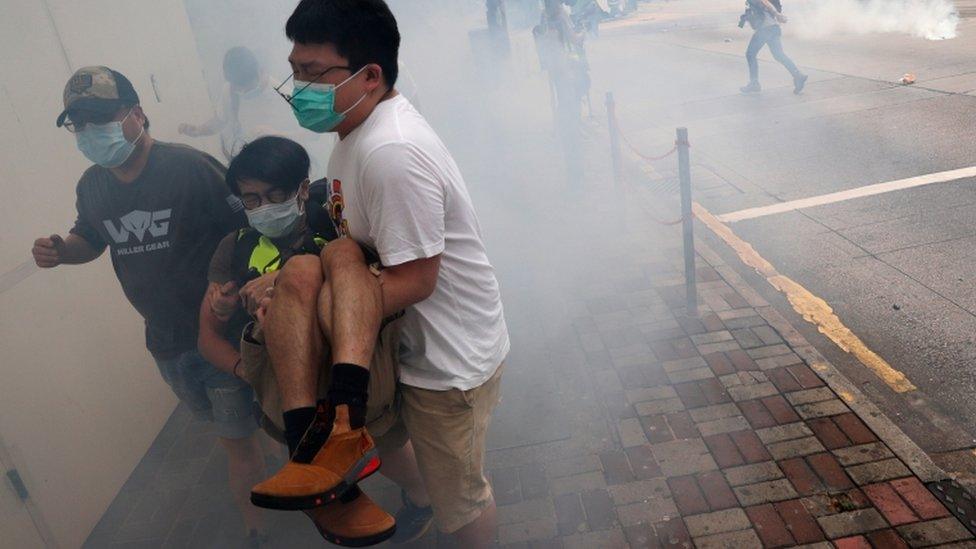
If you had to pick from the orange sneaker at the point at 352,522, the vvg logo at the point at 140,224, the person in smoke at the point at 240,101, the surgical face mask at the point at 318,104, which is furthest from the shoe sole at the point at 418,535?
the person in smoke at the point at 240,101

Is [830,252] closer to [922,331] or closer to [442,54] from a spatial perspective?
[922,331]

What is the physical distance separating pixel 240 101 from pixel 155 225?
106 inches

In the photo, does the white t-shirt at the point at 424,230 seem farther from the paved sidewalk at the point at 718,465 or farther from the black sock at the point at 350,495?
the paved sidewalk at the point at 718,465

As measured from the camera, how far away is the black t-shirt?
3100mm

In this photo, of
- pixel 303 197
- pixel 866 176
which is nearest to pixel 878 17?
pixel 866 176

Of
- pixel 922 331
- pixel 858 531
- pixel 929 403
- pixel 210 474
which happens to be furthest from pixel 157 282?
pixel 922 331

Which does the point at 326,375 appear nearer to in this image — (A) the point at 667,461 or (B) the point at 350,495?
(B) the point at 350,495

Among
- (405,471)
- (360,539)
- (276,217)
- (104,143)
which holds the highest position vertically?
(104,143)

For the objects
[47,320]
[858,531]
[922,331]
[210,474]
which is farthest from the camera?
[922,331]

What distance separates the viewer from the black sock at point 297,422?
2.02 m

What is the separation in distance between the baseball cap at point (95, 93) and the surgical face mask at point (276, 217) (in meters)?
0.78

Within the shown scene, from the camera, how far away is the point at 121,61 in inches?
165

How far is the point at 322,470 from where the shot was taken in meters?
1.92

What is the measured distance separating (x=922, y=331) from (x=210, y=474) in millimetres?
4165
